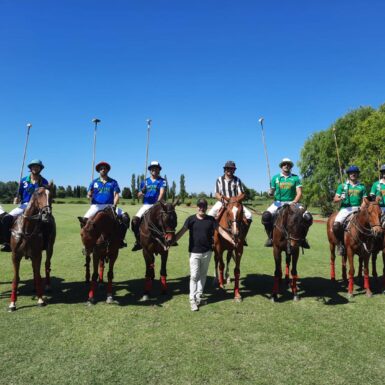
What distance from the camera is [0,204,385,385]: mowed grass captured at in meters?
4.80

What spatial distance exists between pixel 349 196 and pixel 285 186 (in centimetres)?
222

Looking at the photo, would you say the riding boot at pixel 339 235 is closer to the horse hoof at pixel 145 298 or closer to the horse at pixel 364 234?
the horse at pixel 364 234

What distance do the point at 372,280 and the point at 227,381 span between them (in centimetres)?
825

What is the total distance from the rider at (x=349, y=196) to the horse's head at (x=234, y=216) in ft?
12.0

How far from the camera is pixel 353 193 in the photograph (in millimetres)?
9695

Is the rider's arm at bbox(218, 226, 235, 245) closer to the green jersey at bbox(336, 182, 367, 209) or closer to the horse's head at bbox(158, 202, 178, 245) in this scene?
the horse's head at bbox(158, 202, 178, 245)

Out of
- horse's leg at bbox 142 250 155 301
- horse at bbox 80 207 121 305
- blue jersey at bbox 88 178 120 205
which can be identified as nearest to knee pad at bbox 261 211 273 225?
horse's leg at bbox 142 250 155 301

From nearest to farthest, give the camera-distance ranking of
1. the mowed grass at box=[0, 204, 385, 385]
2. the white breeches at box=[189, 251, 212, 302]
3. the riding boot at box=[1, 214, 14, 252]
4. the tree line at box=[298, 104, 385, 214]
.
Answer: the mowed grass at box=[0, 204, 385, 385] < the white breeches at box=[189, 251, 212, 302] < the riding boot at box=[1, 214, 14, 252] < the tree line at box=[298, 104, 385, 214]

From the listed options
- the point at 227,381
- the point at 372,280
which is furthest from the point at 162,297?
the point at 372,280

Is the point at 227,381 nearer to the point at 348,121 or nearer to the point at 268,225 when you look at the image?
the point at 268,225

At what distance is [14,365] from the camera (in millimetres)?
5012

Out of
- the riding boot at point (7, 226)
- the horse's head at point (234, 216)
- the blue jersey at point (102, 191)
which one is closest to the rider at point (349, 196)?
the horse's head at point (234, 216)

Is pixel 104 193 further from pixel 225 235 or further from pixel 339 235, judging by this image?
pixel 339 235

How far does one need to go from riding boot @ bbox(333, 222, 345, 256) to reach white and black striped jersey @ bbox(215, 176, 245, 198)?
127 inches
